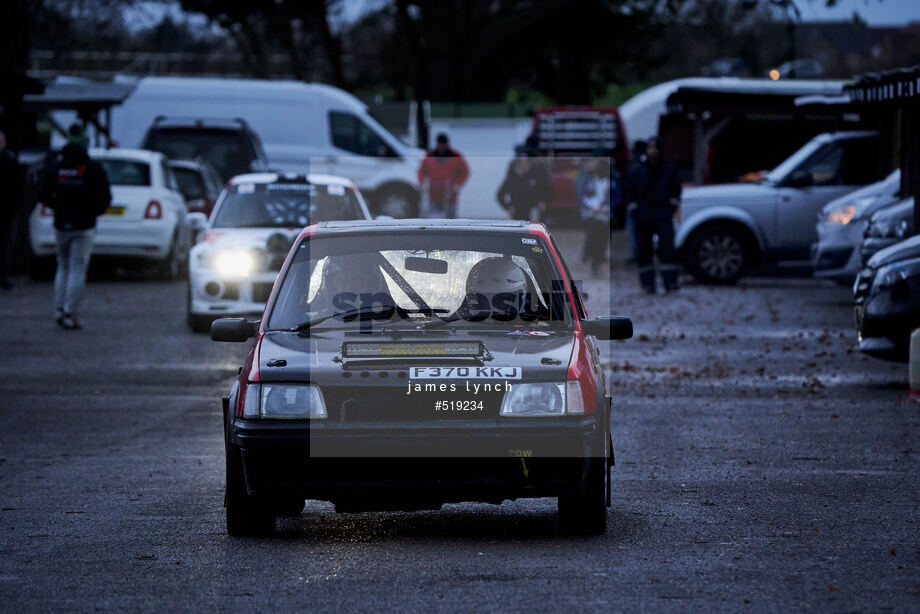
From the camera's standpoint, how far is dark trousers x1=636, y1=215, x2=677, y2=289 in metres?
21.5

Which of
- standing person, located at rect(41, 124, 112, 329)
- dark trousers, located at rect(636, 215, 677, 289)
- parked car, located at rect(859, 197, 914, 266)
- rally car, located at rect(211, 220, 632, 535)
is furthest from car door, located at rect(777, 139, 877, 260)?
rally car, located at rect(211, 220, 632, 535)

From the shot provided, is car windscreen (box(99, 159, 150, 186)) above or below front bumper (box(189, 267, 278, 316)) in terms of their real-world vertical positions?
above

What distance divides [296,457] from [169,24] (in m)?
62.9

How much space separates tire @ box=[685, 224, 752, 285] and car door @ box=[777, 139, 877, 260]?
0.56 meters

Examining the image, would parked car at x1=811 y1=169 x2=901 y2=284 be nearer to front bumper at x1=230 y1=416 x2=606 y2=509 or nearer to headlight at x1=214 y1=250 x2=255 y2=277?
headlight at x1=214 y1=250 x2=255 y2=277

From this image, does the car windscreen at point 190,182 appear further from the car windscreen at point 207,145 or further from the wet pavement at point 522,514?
the wet pavement at point 522,514

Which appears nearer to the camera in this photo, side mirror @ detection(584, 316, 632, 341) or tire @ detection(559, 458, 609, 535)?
tire @ detection(559, 458, 609, 535)

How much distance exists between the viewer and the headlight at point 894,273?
41.0 feet

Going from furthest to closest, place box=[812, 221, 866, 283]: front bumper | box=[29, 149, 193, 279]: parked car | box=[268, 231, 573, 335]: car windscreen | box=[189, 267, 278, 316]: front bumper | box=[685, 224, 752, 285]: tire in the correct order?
box=[685, 224, 752, 285]: tire → box=[29, 149, 193, 279]: parked car → box=[812, 221, 866, 283]: front bumper → box=[189, 267, 278, 316]: front bumper → box=[268, 231, 573, 335]: car windscreen

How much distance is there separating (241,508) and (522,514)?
1.46 m

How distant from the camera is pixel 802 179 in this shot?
882 inches

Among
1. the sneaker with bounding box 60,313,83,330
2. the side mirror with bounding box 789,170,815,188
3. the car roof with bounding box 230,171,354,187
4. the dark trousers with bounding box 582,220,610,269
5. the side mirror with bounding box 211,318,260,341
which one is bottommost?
the sneaker with bounding box 60,313,83,330

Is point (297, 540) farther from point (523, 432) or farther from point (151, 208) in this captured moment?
point (151, 208)

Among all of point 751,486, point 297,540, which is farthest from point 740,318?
point 297,540
